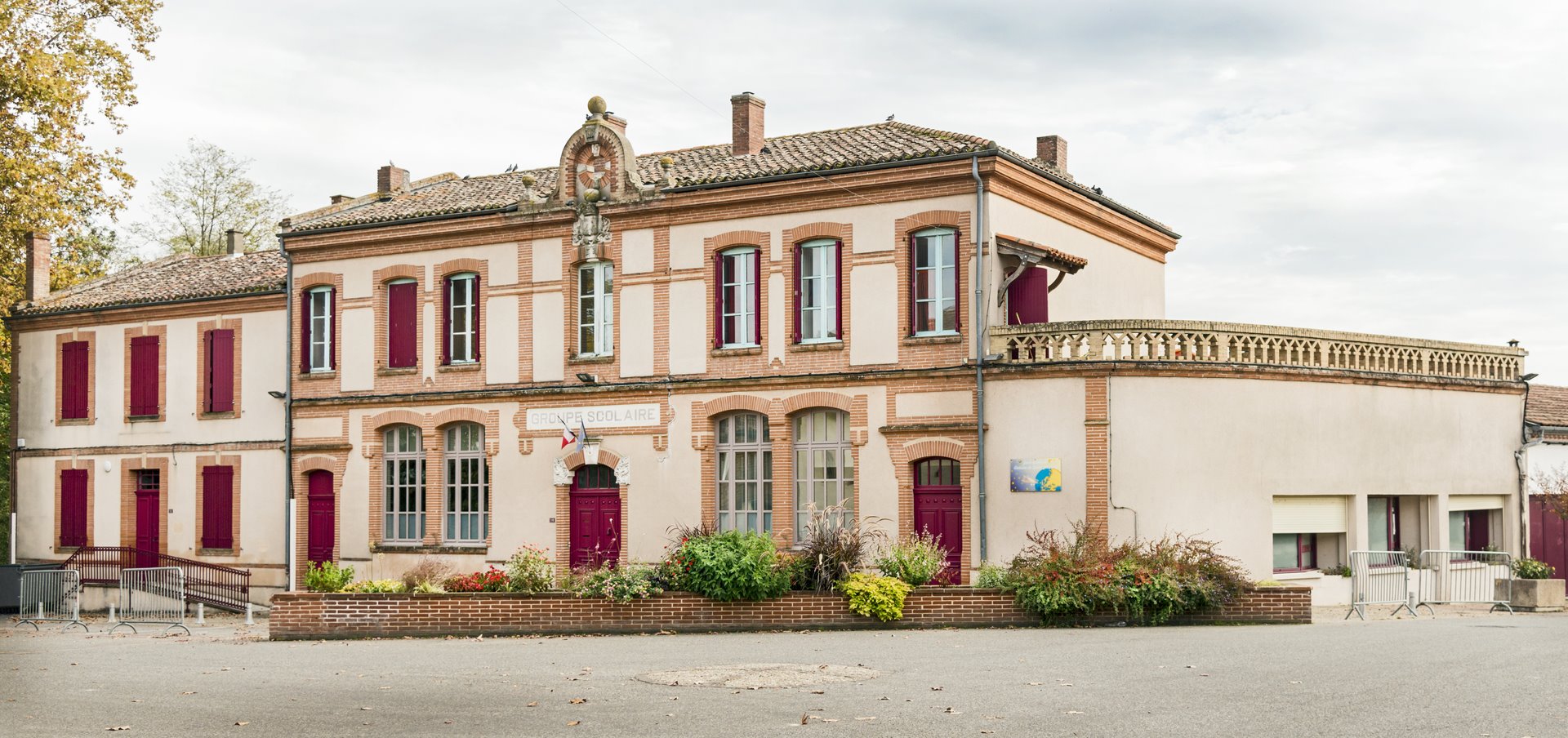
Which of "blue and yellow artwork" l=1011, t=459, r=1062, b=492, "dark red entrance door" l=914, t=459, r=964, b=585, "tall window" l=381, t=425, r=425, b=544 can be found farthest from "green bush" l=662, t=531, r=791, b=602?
"tall window" l=381, t=425, r=425, b=544

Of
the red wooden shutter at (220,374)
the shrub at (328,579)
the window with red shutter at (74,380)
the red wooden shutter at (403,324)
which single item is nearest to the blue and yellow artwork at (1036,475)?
the shrub at (328,579)

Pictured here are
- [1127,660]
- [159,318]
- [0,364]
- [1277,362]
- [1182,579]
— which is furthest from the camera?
[0,364]

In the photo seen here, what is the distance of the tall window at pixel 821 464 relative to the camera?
2497 centimetres

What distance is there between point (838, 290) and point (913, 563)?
18.8 ft

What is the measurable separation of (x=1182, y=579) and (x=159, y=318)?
22.6 metres

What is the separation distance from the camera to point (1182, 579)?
781 inches

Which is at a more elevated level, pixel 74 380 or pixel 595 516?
pixel 74 380

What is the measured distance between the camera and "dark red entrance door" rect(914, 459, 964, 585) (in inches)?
939

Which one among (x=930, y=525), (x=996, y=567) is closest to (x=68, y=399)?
(x=930, y=525)

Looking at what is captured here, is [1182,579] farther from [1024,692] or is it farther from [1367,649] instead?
[1024,692]

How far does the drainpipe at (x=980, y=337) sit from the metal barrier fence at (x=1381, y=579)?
5557mm

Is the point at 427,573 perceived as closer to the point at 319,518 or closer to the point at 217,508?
the point at 319,518

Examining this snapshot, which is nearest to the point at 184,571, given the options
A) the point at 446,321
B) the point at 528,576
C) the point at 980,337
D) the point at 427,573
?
the point at 446,321

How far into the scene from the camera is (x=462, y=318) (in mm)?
28766
